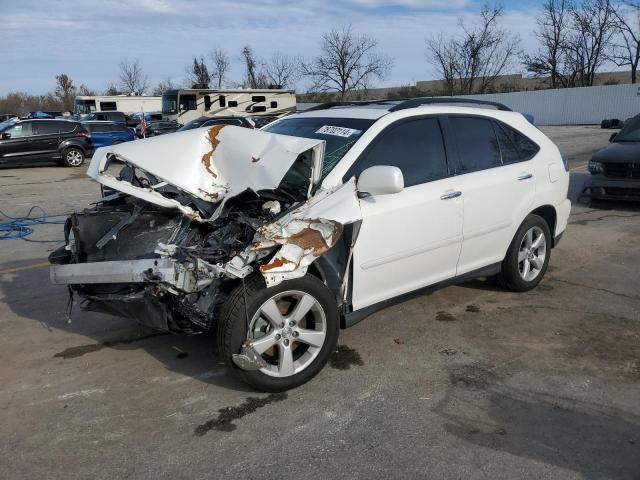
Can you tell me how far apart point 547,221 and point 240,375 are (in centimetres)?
366

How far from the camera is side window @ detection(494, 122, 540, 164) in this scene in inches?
199

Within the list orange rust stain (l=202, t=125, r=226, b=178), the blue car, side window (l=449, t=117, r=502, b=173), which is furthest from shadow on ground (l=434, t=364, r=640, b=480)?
the blue car

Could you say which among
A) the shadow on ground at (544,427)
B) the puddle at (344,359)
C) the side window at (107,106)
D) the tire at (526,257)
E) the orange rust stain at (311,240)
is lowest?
the shadow on ground at (544,427)

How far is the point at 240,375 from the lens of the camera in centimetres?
345

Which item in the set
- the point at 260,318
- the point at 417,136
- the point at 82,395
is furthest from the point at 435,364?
the point at 82,395

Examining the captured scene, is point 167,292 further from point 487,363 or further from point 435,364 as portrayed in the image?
point 487,363

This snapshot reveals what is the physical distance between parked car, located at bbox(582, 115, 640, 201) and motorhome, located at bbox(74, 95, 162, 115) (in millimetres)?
33855

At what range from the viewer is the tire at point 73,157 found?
1947 cm

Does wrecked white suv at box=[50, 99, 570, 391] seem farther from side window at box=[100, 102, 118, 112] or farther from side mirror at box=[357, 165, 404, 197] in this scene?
side window at box=[100, 102, 118, 112]

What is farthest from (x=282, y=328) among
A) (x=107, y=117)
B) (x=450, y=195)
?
(x=107, y=117)

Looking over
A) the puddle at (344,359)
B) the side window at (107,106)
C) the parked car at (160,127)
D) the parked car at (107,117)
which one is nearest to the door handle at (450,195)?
the puddle at (344,359)

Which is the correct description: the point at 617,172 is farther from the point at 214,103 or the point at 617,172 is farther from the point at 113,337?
the point at 214,103

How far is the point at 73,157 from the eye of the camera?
19.7 m

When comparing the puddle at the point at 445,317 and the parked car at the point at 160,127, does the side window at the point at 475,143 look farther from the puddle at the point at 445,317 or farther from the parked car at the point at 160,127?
the parked car at the point at 160,127
